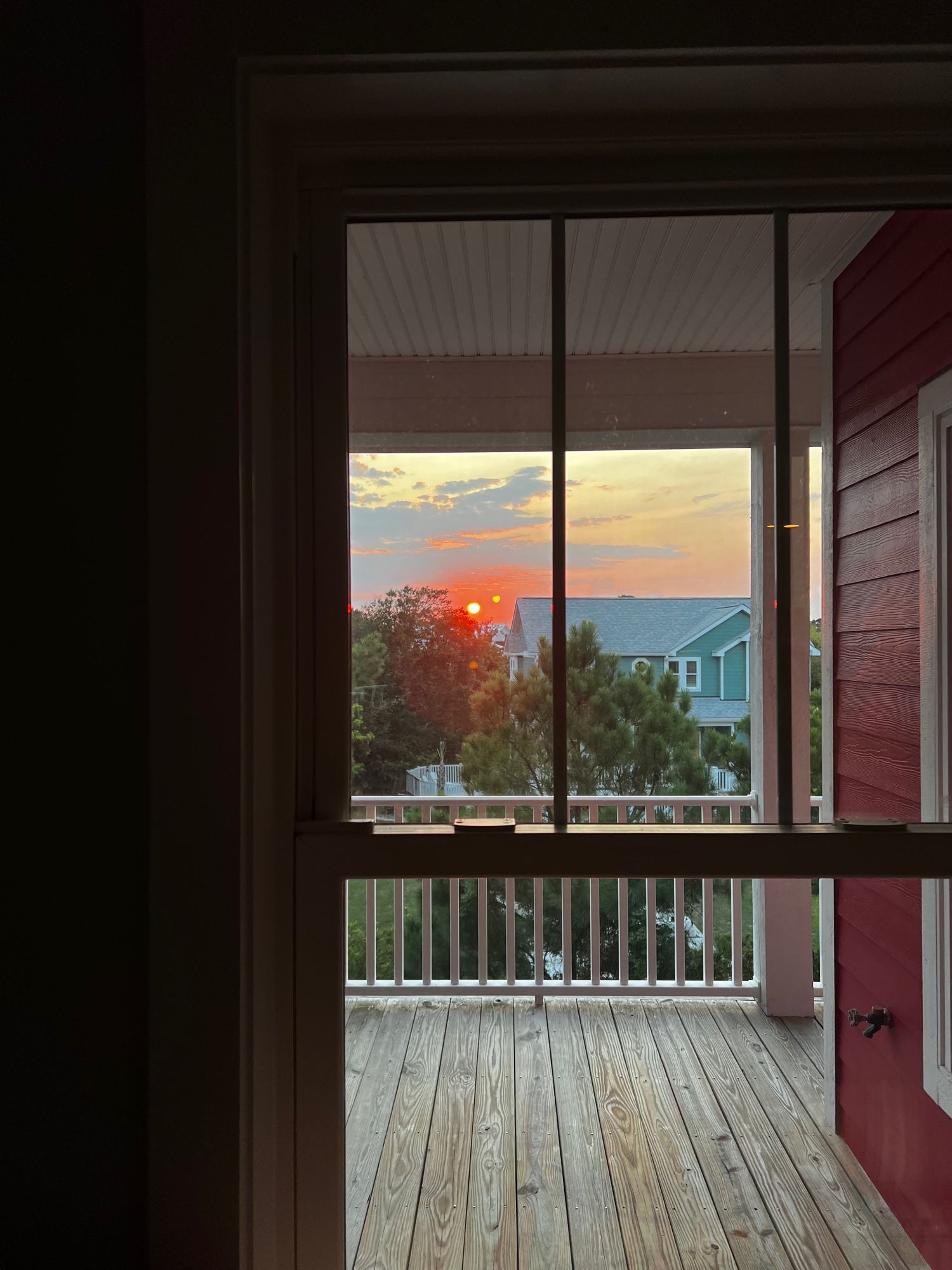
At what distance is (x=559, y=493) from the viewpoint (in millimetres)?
995

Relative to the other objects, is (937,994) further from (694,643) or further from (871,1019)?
(694,643)

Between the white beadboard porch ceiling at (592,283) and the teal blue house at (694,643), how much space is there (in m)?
0.36

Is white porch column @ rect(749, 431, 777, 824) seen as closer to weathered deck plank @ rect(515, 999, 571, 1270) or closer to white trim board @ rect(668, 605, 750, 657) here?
white trim board @ rect(668, 605, 750, 657)

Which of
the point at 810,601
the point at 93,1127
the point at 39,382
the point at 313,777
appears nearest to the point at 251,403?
the point at 39,382

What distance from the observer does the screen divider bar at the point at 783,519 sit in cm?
97

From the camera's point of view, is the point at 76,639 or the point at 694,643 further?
the point at 694,643

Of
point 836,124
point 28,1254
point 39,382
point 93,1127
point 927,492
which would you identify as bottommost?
point 28,1254

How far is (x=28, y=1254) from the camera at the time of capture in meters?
0.83

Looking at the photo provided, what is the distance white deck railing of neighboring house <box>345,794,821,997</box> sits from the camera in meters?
0.97

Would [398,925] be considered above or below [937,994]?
above

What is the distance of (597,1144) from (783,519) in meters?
0.92

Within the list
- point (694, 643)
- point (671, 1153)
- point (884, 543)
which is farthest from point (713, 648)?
point (671, 1153)

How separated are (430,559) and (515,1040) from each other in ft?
2.31

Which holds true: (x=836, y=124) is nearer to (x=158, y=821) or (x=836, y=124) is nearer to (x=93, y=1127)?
(x=158, y=821)
